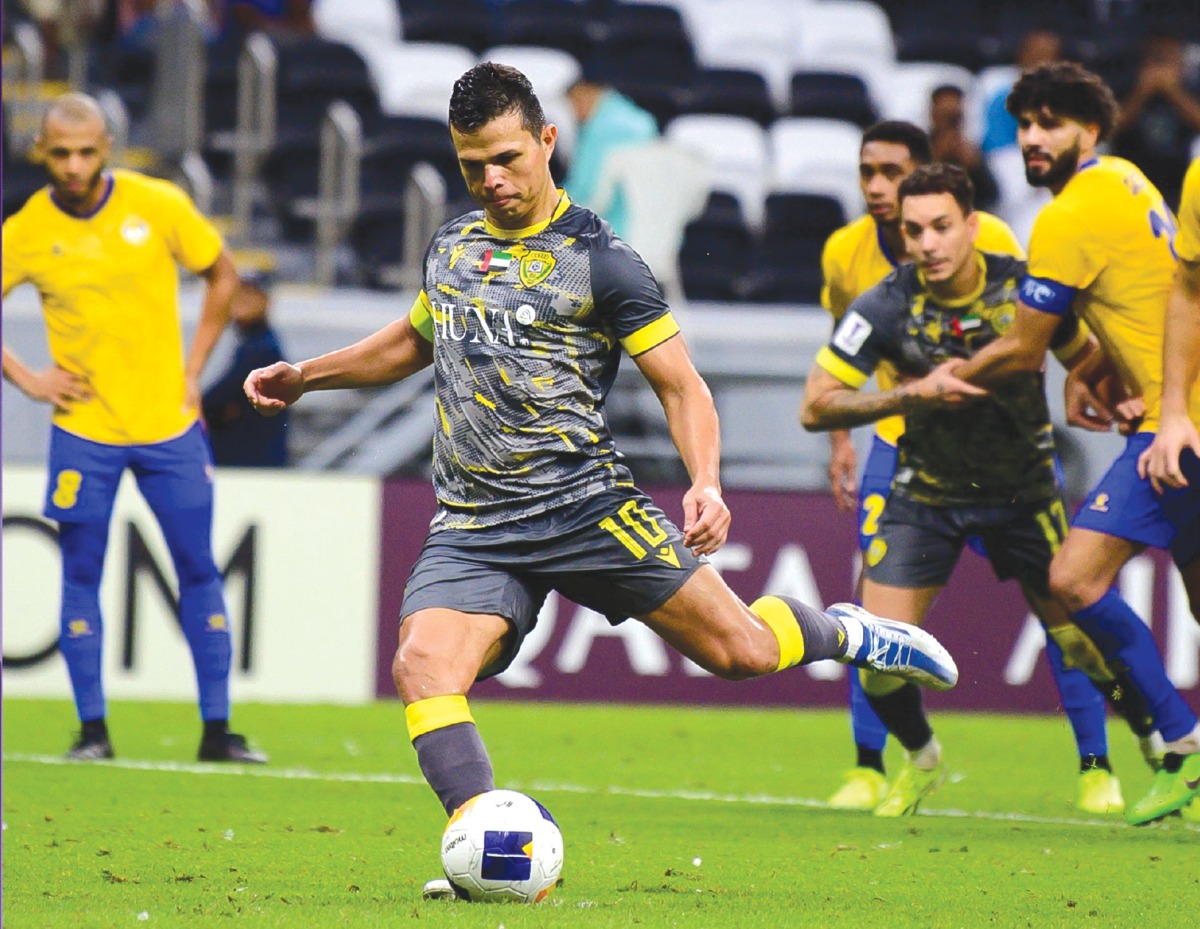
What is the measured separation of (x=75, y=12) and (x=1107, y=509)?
37.4ft

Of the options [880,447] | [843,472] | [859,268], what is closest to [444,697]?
[880,447]

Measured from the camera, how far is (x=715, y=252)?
13.3m

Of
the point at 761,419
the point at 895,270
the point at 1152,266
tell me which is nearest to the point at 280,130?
the point at 761,419

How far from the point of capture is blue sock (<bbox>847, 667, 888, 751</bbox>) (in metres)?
7.17

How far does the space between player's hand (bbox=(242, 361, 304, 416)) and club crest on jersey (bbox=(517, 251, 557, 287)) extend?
67cm

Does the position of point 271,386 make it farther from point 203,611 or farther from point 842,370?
point 203,611

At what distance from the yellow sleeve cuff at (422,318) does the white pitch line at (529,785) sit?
2.55 meters

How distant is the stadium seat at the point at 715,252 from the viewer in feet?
43.2

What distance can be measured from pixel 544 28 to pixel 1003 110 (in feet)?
12.6

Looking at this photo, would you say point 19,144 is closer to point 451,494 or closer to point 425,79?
point 425,79

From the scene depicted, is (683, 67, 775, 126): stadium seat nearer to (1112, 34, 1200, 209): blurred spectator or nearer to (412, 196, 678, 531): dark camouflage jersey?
(1112, 34, 1200, 209): blurred spectator

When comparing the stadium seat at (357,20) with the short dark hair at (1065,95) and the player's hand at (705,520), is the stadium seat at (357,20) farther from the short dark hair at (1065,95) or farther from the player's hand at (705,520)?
the player's hand at (705,520)

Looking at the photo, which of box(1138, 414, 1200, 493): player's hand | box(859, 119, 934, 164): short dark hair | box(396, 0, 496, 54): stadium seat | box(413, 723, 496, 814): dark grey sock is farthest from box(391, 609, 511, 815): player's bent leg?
box(396, 0, 496, 54): stadium seat

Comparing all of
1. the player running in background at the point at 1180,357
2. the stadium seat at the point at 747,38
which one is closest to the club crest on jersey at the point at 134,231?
the player running in background at the point at 1180,357
